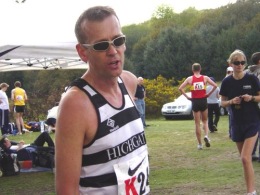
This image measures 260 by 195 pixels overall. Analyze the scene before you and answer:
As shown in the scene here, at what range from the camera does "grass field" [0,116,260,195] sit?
688cm

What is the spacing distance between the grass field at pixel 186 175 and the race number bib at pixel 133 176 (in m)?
4.40

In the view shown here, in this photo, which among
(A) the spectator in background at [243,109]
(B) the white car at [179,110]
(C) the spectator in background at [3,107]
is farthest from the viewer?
(B) the white car at [179,110]

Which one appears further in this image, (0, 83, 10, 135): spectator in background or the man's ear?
(0, 83, 10, 135): spectator in background

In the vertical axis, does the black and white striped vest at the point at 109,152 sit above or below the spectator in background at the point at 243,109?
above

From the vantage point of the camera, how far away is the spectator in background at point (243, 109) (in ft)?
18.6

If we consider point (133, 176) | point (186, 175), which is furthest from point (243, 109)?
point (133, 176)

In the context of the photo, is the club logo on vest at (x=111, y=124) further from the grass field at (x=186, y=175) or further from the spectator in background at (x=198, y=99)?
the spectator in background at (x=198, y=99)

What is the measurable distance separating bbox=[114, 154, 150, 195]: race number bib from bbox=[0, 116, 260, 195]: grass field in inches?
173

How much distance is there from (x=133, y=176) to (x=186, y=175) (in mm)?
5750

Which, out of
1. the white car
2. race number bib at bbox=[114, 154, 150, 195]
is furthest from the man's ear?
the white car

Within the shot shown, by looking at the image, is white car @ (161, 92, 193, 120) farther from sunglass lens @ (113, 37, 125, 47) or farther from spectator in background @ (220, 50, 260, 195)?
sunglass lens @ (113, 37, 125, 47)

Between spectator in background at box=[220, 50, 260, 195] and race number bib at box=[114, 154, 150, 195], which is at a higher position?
race number bib at box=[114, 154, 150, 195]

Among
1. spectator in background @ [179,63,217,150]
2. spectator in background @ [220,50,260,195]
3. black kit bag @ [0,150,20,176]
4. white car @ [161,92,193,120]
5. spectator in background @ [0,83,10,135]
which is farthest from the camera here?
white car @ [161,92,193,120]

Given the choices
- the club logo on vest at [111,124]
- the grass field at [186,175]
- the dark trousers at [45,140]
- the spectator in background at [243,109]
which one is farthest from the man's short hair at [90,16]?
the dark trousers at [45,140]
